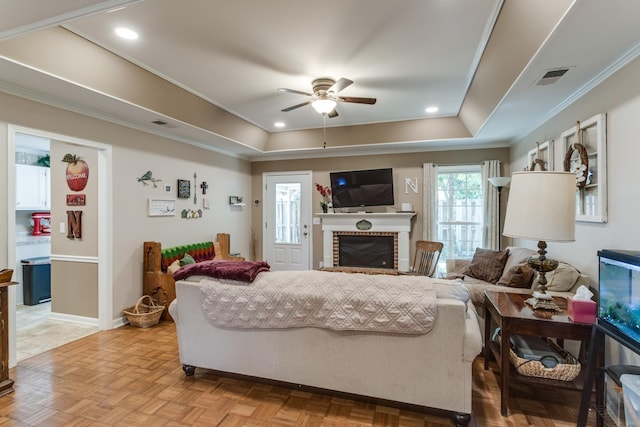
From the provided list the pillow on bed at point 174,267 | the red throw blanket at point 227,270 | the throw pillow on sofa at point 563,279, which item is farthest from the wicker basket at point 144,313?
the throw pillow on sofa at point 563,279

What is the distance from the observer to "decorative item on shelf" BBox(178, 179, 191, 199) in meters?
4.79

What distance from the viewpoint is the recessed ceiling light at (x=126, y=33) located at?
2602 millimetres

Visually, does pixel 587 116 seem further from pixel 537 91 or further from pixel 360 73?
pixel 360 73

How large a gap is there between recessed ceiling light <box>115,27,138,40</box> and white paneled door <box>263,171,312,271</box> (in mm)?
3952

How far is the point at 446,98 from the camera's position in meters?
4.20

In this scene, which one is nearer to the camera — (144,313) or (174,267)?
(144,313)

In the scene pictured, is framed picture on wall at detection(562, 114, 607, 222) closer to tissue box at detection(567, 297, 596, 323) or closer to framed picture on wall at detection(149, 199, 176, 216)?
tissue box at detection(567, 297, 596, 323)

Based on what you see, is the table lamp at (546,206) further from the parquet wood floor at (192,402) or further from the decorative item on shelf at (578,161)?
the decorative item on shelf at (578,161)

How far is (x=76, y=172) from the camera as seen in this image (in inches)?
157

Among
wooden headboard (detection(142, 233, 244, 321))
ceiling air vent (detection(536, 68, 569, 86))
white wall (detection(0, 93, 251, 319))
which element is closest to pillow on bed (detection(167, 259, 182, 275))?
wooden headboard (detection(142, 233, 244, 321))

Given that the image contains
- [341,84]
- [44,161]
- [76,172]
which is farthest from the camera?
[44,161]

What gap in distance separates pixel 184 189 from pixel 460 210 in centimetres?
451

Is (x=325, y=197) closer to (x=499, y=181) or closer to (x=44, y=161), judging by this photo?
(x=499, y=181)

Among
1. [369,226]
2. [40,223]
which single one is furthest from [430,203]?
[40,223]
